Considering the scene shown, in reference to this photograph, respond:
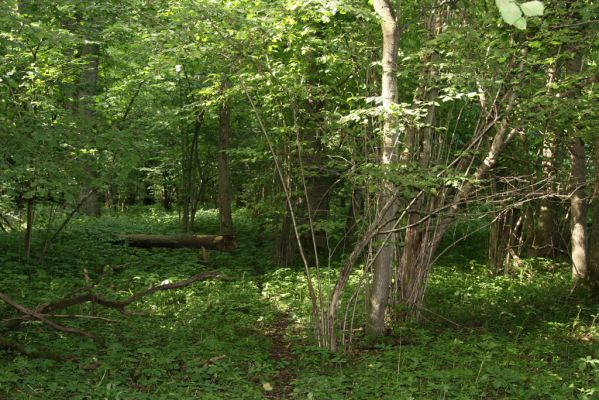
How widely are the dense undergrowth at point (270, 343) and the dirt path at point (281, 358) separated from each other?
0.05m

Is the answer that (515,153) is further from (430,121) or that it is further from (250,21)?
(250,21)

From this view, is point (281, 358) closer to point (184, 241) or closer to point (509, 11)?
point (509, 11)

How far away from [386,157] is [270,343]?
2.67m

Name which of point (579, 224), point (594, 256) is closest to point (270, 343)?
point (594, 256)

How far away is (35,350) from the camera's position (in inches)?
226

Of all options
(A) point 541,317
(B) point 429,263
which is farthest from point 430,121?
(A) point 541,317

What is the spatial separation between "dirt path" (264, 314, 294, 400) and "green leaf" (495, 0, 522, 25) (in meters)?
4.81

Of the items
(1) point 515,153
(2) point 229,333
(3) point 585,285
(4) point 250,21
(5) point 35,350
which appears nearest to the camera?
(5) point 35,350

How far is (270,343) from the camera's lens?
23.4 ft

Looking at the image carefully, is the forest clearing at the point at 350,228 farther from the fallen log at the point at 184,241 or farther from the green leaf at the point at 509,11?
the green leaf at the point at 509,11

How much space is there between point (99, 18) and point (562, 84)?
10.7m

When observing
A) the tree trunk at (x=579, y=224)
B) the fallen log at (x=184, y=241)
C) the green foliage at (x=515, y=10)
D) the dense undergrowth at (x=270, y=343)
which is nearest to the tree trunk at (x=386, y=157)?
the dense undergrowth at (x=270, y=343)

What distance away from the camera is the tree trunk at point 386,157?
681 centimetres

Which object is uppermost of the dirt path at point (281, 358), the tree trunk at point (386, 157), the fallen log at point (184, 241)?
the tree trunk at point (386, 157)
